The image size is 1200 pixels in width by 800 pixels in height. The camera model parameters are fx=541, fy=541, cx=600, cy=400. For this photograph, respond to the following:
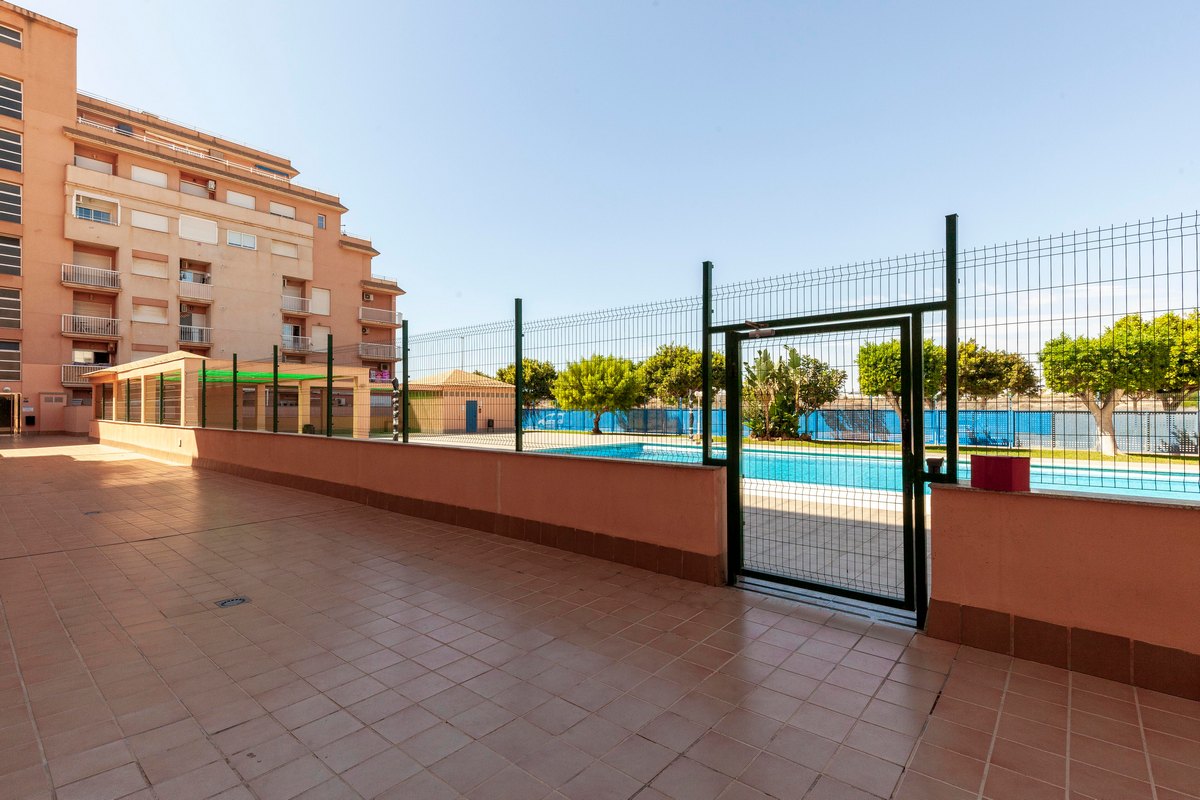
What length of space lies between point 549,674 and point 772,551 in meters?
2.87

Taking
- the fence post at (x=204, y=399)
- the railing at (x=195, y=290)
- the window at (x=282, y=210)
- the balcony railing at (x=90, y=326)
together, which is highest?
the window at (x=282, y=210)

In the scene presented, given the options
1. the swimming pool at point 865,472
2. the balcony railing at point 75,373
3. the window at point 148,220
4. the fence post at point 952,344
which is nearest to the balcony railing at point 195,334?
the balcony railing at point 75,373

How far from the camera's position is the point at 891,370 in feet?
13.5

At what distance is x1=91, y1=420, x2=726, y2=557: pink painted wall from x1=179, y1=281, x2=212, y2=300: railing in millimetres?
27107

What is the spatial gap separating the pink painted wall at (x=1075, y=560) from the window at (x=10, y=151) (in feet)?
128

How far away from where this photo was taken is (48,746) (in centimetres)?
237

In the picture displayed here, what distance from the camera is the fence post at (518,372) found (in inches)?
238

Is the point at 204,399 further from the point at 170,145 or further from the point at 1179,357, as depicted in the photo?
the point at 170,145

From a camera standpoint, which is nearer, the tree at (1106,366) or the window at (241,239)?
the tree at (1106,366)

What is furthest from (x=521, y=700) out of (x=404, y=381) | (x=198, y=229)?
(x=198, y=229)

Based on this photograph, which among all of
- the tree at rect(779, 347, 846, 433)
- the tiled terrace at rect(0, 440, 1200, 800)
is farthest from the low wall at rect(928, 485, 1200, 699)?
the tree at rect(779, 347, 846, 433)

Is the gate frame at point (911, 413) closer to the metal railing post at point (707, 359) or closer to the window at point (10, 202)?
the metal railing post at point (707, 359)

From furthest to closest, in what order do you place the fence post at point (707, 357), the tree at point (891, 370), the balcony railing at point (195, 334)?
the balcony railing at point (195, 334)
the fence post at point (707, 357)
the tree at point (891, 370)

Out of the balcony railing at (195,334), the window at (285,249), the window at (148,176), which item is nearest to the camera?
the window at (148,176)
